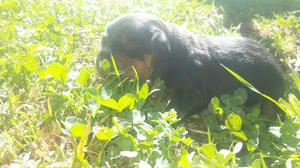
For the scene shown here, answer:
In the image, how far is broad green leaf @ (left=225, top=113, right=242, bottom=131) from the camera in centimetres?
306

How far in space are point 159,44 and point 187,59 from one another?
40cm

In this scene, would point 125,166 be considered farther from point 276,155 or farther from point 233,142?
point 276,155

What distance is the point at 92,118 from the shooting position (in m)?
2.96

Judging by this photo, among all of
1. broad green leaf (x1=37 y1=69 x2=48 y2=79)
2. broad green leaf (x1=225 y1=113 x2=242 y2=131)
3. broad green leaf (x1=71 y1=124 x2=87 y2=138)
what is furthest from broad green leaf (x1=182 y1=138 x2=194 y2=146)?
broad green leaf (x1=37 y1=69 x2=48 y2=79)

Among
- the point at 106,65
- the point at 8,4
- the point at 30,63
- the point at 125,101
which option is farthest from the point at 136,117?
the point at 8,4

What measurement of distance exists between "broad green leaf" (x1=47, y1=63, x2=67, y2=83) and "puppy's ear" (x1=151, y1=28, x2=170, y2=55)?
86 cm

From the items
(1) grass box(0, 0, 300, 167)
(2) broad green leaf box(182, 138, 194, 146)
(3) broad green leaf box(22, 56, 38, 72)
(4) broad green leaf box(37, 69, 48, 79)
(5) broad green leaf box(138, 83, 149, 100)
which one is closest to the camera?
(1) grass box(0, 0, 300, 167)

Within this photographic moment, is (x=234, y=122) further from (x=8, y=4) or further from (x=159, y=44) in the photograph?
(x=8, y=4)

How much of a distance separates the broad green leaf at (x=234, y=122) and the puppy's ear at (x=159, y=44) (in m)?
0.92

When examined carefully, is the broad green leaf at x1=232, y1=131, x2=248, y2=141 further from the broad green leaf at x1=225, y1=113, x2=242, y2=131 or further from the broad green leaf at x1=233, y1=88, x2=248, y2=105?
the broad green leaf at x1=233, y1=88, x2=248, y2=105

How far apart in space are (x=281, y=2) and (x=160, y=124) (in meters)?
4.45

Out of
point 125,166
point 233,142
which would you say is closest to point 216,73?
point 233,142

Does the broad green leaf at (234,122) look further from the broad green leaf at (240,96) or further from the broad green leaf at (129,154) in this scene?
the broad green leaf at (129,154)

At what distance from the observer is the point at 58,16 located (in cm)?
450
